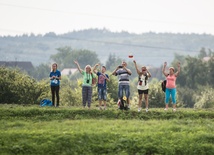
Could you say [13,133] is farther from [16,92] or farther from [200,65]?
[200,65]

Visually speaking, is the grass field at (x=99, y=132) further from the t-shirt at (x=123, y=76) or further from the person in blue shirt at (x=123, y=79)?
the t-shirt at (x=123, y=76)

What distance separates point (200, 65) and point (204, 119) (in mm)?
88450

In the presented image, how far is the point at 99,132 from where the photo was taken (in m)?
23.1

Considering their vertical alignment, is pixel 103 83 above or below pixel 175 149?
above

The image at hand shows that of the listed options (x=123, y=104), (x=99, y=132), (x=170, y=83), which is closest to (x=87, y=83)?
(x=123, y=104)

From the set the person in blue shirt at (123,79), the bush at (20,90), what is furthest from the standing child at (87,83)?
the bush at (20,90)

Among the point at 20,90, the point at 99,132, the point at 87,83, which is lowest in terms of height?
the point at 99,132

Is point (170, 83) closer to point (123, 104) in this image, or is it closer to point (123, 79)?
point (123, 79)

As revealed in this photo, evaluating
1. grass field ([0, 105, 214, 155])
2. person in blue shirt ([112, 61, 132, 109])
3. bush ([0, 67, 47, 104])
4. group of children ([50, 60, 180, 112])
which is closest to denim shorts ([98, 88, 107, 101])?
group of children ([50, 60, 180, 112])

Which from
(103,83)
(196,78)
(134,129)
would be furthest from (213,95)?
(134,129)

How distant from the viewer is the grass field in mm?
21766

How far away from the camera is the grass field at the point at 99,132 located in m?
21.8

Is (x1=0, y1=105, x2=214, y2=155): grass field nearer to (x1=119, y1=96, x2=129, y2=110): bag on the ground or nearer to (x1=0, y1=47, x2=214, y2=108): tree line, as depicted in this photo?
(x1=119, y1=96, x2=129, y2=110): bag on the ground

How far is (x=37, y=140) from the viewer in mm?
21812
